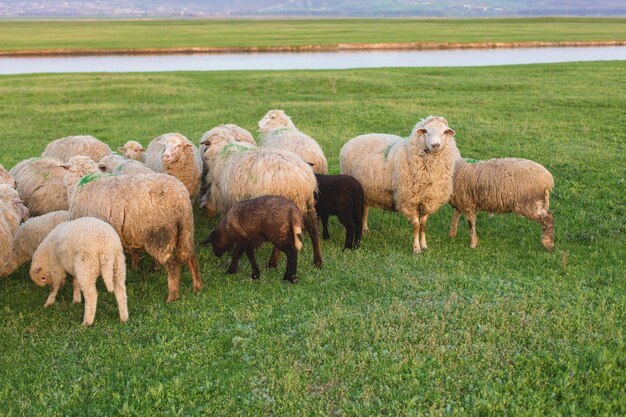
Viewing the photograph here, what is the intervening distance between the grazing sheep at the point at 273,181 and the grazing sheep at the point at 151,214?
116 cm

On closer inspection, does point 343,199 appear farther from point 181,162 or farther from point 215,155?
point 181,162

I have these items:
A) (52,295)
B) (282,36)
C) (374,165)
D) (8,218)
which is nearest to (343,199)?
(374,165)

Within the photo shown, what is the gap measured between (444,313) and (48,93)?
2630cm

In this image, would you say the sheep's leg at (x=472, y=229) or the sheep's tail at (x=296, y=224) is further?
the sheep's leg at (x=472, y=229)

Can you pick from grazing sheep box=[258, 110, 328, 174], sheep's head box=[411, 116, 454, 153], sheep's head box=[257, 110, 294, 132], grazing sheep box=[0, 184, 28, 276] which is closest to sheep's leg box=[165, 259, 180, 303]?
grazing sheep box=[0, 184, 28, 276]

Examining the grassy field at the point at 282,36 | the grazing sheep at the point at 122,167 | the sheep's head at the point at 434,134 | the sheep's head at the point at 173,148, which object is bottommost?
the grazing sheep at the point at 122,167

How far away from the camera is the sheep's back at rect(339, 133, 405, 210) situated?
9430 mm

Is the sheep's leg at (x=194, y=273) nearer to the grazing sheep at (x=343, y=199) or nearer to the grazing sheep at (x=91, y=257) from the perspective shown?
the grazing sheep at (x=91, y=257)

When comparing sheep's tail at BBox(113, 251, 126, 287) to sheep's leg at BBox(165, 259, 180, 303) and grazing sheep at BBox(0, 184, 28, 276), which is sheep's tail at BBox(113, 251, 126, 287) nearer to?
sheep's leg at BBox(165, 259, 180, 303)

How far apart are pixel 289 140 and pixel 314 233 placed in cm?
284

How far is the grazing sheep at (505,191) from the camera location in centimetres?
858

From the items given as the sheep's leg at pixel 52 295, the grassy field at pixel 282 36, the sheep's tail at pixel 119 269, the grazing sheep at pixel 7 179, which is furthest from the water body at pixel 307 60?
the sheep's tail at pixel 119 269

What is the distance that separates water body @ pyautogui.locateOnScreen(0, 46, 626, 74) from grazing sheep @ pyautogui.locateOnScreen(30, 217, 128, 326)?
37.5 metres

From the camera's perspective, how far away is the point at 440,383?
189 inches
